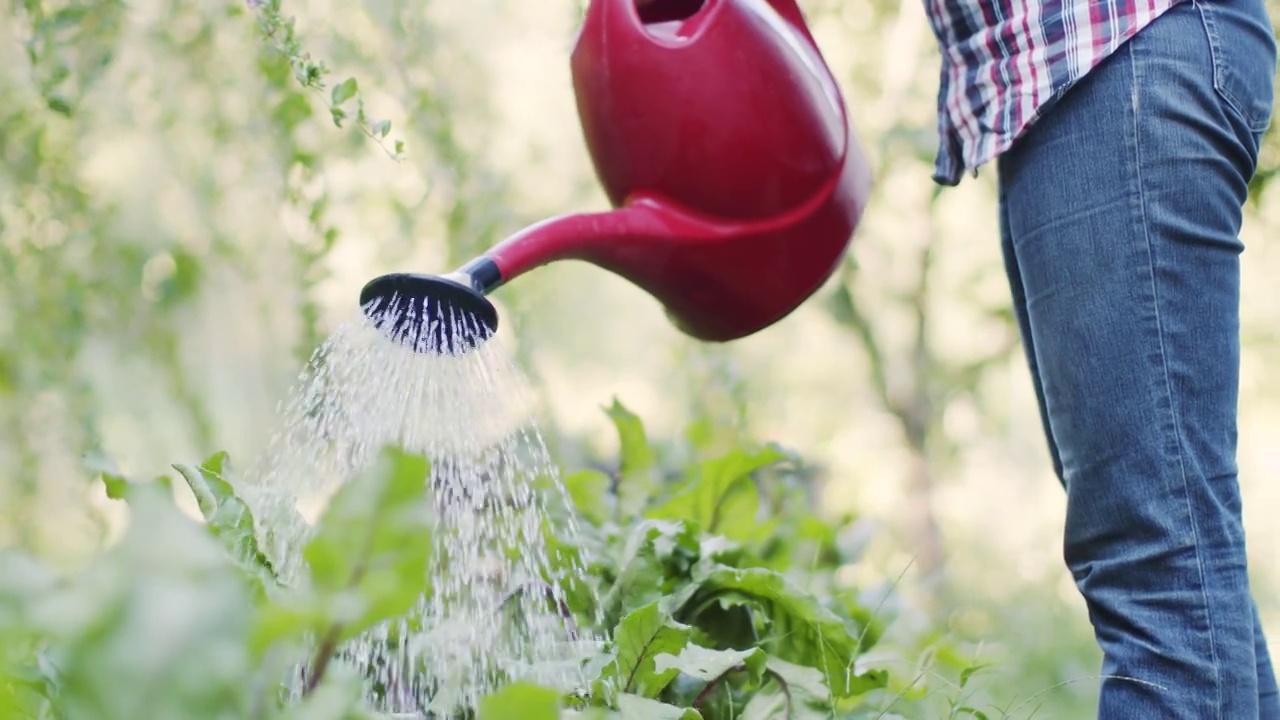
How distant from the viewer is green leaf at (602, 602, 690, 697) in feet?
2.83

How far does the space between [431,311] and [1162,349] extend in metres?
0.53

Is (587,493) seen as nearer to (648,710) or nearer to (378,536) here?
(648,710)

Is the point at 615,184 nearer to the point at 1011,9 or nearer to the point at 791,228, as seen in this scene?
the point at 791,228

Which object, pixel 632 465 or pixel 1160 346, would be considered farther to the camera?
pixel 632 465

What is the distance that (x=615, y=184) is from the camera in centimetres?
110

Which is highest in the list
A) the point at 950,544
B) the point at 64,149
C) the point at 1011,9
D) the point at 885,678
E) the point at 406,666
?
the point at 64,149

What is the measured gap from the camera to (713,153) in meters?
1.05

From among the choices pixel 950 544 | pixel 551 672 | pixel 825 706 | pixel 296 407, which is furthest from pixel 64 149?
pixel 950 544

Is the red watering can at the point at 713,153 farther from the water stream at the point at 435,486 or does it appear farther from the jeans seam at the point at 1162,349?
the jeans seam at the point at 1162,349

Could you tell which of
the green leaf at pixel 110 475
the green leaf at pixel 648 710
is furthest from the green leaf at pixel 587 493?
the green leaf at pixel 110 475

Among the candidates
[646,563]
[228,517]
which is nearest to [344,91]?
[228,517]

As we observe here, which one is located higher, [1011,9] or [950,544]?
[1011,9]

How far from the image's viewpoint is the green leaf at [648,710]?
0.81 m

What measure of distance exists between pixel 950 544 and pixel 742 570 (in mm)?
3395
